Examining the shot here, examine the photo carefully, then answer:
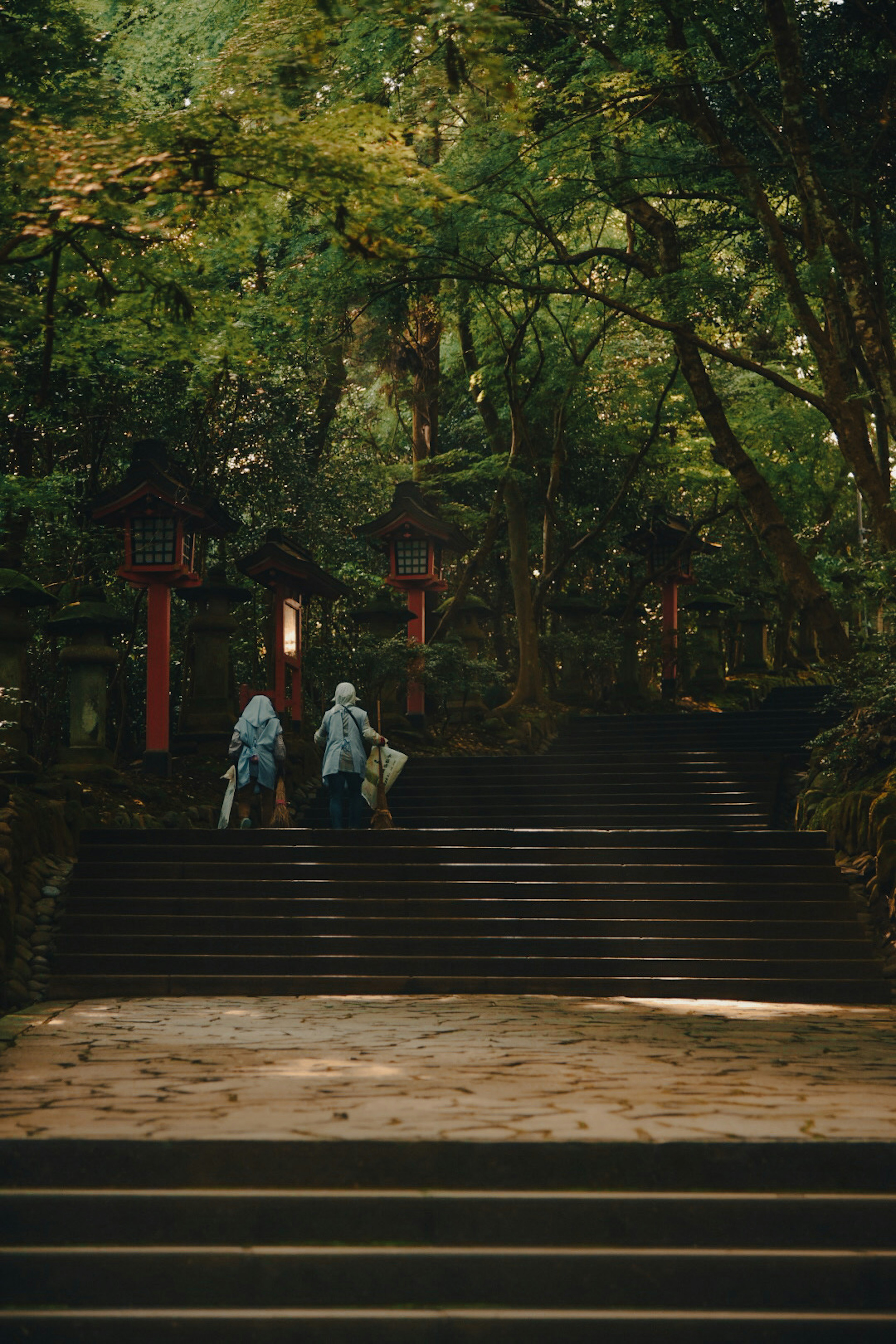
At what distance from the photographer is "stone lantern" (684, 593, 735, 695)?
26.2 meters

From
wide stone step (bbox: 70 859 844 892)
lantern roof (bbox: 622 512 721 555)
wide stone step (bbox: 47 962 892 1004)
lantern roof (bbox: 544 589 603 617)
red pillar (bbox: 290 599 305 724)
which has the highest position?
lantern roof (bbox: 622 512 721 555)

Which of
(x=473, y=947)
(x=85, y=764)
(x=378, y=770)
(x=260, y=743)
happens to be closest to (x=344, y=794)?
(x=378, y=770)

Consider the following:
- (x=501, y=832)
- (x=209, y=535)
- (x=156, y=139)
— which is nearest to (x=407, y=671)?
(x=209, y=535)

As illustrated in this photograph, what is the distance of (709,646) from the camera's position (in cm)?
2628

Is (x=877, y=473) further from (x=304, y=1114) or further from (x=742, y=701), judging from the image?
(x=742, y=701)

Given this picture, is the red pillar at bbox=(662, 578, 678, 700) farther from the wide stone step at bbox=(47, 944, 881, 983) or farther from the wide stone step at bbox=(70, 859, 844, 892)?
the wide stone step at bbox=(47, 944, 881, 983)

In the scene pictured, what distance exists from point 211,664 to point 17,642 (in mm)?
3874

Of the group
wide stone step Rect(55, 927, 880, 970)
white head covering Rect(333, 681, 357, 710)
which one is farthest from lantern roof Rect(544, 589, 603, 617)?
wide stone step Rect(55, 927, 880, 970)

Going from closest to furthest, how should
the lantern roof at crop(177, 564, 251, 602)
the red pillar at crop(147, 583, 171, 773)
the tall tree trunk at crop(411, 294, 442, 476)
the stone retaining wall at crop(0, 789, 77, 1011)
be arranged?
the stone retaining wall at crop(0, 789, 77, 1011)
the red pillar at crop(147, 583, 171, 773)
the lantern roof at crop(177, 564, 251, 602)
the tall tree trunk at crop(411, 294, 442, 476)

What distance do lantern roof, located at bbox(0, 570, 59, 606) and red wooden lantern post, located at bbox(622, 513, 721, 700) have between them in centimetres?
1587

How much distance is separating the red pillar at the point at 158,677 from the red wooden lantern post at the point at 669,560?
44.0 feet

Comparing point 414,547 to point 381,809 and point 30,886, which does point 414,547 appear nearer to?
point 381,809

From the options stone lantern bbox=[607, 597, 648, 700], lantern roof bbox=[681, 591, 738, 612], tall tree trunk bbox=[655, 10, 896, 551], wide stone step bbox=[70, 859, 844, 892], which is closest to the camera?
wide stone step bbox=[70, 859, 844, 892]

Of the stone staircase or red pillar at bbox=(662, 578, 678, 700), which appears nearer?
the stone staircase
